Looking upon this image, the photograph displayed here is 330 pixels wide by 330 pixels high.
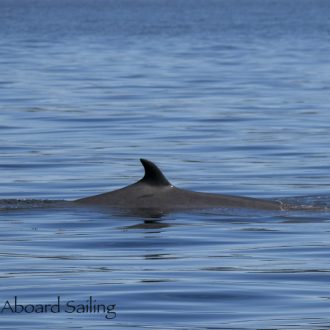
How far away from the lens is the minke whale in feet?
39.0

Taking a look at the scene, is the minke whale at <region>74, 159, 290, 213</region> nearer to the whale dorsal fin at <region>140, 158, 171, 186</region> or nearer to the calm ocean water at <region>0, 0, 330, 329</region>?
the whale dorsal fin at <region>140, 158, 171, 186</region>

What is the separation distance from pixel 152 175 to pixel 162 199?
460mm

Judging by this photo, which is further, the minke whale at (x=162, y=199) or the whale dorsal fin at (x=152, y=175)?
the minke whale at (x=162, y=199)

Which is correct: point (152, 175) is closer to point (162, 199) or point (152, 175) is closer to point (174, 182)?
point (162, 199)

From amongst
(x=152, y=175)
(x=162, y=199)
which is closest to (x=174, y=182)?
(x=162, y=199)

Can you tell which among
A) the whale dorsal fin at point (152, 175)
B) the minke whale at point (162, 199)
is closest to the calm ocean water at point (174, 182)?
the minke whale at point (162, 199)

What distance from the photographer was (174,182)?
14898 mm

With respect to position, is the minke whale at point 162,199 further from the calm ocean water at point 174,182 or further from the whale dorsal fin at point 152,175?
the calm ocean water at point 174,182

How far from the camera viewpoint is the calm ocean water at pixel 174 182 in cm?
838

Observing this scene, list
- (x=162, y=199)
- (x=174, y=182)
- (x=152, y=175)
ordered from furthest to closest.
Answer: (x=174, y=182), (x=162, y=199), (x=152, y=175)

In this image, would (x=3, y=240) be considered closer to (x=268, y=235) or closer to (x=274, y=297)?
(x=268, y=235)

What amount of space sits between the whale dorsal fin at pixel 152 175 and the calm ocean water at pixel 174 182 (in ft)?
1.10

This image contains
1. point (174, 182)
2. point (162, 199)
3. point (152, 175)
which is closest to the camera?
point (152, 175)

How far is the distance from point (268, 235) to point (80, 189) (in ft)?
11.7
